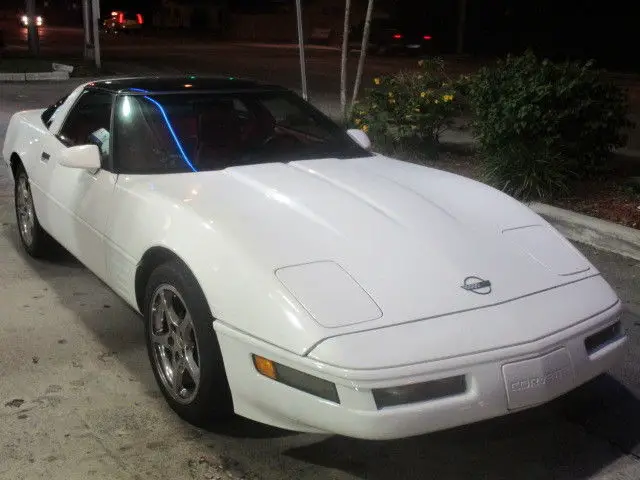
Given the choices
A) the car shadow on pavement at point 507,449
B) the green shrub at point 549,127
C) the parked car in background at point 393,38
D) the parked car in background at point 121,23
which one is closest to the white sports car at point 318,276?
the car shadow on pavement at point 507,449

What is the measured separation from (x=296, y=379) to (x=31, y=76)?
18344 mm

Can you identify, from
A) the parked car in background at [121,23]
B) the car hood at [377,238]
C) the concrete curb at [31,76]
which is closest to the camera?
the car hood at [377,238]

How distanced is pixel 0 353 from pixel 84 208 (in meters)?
0.90

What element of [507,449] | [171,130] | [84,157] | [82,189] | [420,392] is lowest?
[507,449]

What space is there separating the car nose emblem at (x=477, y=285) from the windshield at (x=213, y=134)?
1.55 meters

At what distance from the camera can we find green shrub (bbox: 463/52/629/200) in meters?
7.08

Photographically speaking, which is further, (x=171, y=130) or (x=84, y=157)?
(x=171, y=130)

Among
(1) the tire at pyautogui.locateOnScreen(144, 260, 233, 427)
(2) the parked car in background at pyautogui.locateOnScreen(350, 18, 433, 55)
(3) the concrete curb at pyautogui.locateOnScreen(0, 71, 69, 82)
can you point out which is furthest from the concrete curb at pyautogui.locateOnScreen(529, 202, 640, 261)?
(2) the parked car in background at pyautogui.locateOnScreen(350, 18, 433, 55)

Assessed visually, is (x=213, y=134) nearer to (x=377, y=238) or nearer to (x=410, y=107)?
(x=377, y=238)

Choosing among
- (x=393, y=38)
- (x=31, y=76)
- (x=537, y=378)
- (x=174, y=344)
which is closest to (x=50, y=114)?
(x=174, y=344)

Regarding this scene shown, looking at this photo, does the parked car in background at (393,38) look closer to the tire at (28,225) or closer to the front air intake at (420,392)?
the tire at (28,225)

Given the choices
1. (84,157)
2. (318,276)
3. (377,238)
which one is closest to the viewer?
(318,276)

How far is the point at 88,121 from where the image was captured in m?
4.89

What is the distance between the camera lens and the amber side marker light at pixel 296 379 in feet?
8.96
